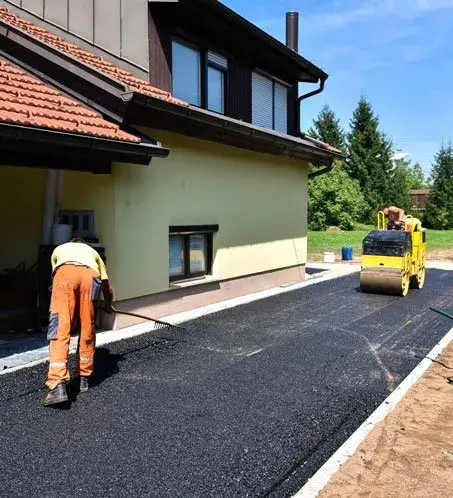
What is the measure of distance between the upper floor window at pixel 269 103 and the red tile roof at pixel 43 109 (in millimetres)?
5553

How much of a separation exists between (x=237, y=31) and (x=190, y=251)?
457 centimetres

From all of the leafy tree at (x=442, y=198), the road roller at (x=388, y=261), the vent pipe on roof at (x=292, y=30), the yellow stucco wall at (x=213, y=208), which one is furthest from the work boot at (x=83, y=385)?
the leafy tree at (x=442, y=198)

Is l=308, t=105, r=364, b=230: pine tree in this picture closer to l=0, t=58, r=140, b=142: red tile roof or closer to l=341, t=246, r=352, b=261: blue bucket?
l=341, t=246, r=352, b=261: blue bucket

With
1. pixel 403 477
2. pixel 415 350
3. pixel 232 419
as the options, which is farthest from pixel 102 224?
pixel 403 477

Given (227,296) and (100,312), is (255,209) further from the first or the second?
(100,312)

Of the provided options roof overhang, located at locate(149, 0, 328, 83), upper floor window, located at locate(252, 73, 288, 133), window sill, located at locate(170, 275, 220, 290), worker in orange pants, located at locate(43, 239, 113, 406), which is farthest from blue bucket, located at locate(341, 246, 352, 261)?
worker in orange pants, located at locate(43, 239, 113, 406)

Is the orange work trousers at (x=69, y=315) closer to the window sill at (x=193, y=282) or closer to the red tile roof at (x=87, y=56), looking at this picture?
the window sill at (x=193, y=282)

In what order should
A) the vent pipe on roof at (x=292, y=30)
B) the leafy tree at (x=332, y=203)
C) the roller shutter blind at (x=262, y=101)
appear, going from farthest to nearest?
1. the leafy tree at (x=332, y=203)
2. the vent pipe on roof at (x=292, y=30)
3. the roller shutter blind at (x=262, y=101)

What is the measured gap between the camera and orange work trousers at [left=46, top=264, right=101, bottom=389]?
482cm

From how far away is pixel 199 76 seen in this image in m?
10.2

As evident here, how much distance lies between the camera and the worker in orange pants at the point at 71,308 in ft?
15.7

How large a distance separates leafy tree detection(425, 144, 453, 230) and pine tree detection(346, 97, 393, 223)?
16.1 ft

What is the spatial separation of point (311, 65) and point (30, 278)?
8691mm

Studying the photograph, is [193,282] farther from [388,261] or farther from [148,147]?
[388,261]
